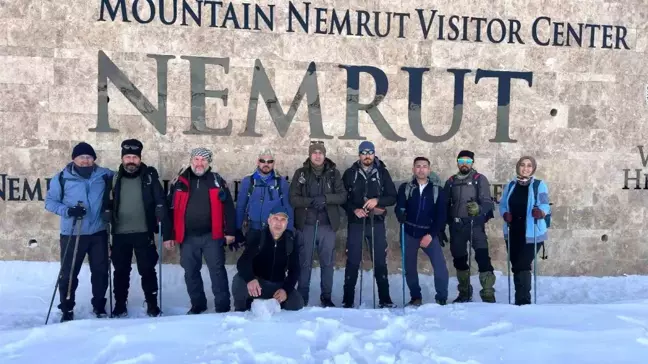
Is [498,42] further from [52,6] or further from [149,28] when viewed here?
[52,6]

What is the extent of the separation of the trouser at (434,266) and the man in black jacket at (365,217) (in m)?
0.31

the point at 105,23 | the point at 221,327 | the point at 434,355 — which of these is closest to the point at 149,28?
the point at 105,23

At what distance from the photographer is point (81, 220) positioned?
5.14 meters

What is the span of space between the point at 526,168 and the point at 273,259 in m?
3.21

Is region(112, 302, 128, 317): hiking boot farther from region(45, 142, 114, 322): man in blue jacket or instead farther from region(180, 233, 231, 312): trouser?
region(180, 233, 231, 312): trouser

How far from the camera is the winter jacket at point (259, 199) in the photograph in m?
5.48

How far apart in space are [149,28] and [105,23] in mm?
577

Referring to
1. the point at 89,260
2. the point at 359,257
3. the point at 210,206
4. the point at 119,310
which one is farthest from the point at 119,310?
the point at 359,257

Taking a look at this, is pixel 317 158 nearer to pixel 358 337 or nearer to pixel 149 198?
pixel 149 198

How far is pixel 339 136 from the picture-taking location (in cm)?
660

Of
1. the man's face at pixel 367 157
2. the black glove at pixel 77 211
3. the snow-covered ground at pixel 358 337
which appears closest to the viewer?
the snow-covered ground at pixel 358 337

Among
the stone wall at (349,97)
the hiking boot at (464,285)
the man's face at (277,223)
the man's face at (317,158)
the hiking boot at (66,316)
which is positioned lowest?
the hiking boot at (66,316)

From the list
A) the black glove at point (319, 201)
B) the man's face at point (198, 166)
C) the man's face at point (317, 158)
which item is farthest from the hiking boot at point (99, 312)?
the man's face at point (317, 158)

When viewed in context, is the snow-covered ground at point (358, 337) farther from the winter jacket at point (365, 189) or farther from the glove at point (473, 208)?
the winter jacket at point (365, 189)
